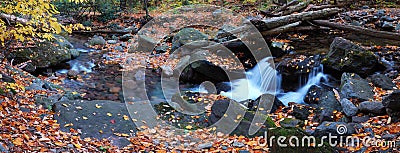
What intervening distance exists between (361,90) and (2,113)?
22.8 ft

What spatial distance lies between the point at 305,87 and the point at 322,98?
1376 mm

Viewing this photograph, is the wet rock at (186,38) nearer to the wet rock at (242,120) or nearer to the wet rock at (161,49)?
the wet rock at (161,49)

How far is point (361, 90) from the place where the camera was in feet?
23.1

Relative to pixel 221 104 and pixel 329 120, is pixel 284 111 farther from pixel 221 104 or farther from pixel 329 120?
pixel 221 104

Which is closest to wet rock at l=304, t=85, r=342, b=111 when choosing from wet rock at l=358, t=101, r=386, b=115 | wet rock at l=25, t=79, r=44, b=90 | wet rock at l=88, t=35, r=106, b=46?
wet rock at l=358, t=101, r=386, b=115

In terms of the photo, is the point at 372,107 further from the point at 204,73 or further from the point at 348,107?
the point at 204,73

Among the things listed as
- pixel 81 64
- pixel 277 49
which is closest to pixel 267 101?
pixel 277 49

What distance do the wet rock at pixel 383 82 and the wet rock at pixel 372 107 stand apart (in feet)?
4.64

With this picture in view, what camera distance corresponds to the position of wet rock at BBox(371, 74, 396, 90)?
733cm

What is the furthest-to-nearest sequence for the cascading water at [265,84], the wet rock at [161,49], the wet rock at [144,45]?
1. the wet rock at [144,45]
2. the wet rock at [161,49]
3. the cascading water at [265,84]

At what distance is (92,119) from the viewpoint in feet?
19.5

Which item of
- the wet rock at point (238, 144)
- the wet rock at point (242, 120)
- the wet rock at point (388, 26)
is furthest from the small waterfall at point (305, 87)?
the wet rock at point (388, 26)

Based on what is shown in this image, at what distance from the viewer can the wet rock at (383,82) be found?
7331mm

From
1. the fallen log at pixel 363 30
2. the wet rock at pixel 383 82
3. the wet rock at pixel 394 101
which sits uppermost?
the fallen log at pixel 363 30
